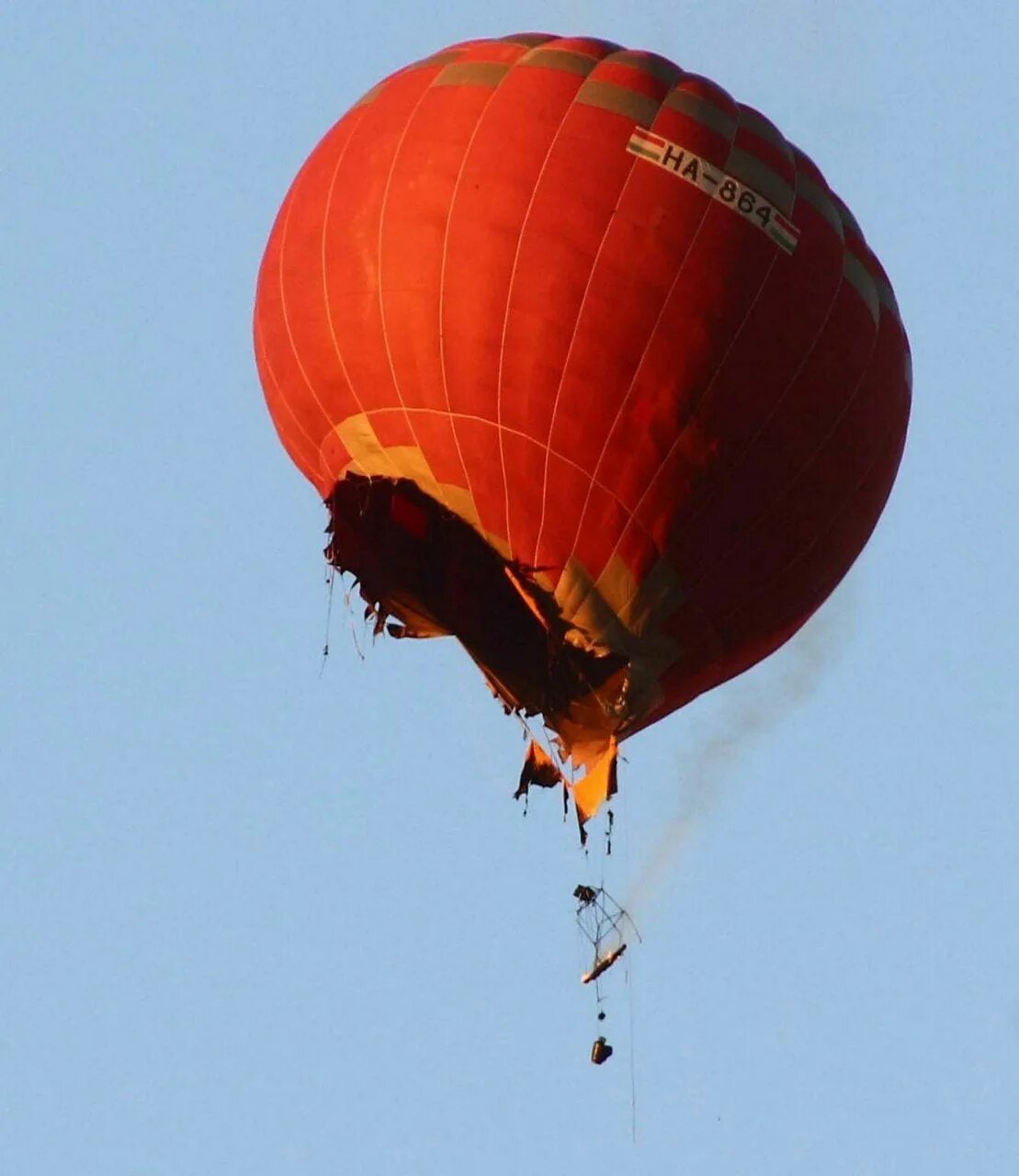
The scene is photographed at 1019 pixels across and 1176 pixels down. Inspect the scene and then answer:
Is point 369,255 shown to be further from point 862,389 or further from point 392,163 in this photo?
point 862,389

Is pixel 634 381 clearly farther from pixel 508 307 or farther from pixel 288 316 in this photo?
pixel 288 316

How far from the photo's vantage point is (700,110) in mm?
34469

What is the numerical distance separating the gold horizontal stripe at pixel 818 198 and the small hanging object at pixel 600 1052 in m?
5.73

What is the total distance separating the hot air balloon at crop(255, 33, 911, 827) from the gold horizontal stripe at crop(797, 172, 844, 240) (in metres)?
0.07

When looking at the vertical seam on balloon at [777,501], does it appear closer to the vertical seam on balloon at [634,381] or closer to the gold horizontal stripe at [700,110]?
the vertical seam on balloon at [634,381]

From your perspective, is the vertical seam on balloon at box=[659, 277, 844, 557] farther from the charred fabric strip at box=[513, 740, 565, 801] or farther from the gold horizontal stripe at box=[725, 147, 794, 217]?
the charred fabric strip at box=[513, 740, 565, 801]

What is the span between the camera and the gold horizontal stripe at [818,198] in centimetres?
3472

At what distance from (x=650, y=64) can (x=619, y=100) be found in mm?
619

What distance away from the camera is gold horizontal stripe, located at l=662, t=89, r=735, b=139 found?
34406 mm

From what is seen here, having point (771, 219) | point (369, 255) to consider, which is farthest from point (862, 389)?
point (369, 255)

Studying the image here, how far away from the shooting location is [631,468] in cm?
3384

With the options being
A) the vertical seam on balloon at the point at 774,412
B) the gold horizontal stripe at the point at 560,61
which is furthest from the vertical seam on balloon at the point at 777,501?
the gold horizontal stripe at the point at 560,61

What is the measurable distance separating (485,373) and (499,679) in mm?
2688

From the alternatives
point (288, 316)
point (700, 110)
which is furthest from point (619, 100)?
point (288, 316)
